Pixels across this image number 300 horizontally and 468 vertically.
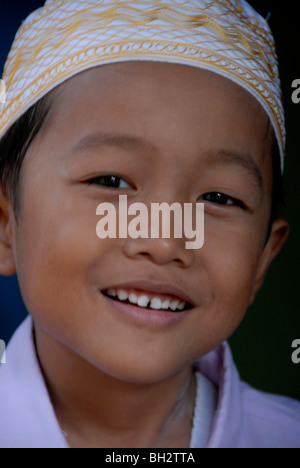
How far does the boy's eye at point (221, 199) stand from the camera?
1.12 meters

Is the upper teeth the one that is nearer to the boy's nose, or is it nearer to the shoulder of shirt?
the boy's nose

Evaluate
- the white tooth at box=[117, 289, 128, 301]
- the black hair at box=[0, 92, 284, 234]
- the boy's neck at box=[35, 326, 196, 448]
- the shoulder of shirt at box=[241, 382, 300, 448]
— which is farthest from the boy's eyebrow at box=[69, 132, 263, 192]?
the shoulder of shirt at box=[241, 382, 300, 448]

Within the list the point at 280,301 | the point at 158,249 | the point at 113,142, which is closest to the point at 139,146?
the point at 113,142

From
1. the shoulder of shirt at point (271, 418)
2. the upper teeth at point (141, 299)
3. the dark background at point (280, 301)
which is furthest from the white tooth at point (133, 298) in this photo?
the dark background at point (280, 301)

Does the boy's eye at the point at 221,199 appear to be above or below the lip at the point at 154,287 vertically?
above

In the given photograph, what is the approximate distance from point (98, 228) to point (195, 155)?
192 mm

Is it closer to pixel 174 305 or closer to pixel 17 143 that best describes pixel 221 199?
pixel 174 305

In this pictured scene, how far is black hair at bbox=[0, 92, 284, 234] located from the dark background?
0.42 meters

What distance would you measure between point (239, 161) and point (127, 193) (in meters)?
0.20

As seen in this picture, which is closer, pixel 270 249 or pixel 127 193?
pixel 127 193

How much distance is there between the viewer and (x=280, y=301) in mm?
1833

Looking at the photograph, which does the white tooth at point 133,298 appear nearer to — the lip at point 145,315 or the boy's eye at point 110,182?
the lip at point 145,315

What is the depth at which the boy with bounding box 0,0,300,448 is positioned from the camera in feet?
3.41

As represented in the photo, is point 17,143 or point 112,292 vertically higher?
point 17,143
